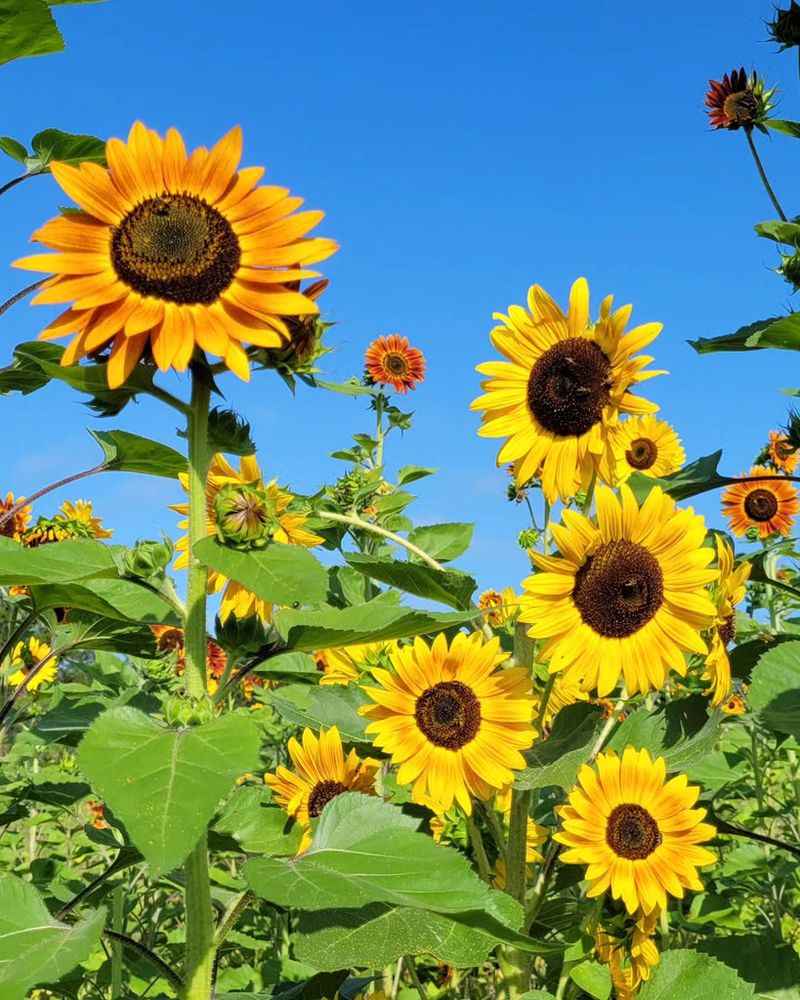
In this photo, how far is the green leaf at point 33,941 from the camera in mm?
1147

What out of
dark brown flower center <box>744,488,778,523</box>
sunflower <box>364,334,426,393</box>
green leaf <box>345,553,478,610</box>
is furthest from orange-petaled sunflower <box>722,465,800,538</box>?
green leaf <box>345,553,478,610</box>

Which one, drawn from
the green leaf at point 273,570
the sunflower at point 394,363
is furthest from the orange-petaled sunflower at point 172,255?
the sunflower at point 394,363

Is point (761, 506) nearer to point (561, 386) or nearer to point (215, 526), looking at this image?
point (561, 386)

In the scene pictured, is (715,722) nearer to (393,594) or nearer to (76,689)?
(393,594)

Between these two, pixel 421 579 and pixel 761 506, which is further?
pixel 761 506

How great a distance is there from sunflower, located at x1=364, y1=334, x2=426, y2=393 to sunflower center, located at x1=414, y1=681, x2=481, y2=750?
3.54 m

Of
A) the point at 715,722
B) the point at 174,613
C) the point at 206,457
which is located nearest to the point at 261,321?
the point at 206,457

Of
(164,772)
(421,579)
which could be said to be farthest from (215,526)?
(164,772)

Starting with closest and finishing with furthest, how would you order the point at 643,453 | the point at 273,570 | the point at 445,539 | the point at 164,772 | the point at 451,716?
the point at 164,772
the point at 273,570
the point at 451,716
the point at 445,539
the point at 643,453

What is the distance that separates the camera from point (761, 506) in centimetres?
539

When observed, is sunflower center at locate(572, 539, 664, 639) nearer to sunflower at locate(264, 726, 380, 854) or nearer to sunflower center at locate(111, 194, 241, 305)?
sunflower at locate(264, 726, 380, 854)

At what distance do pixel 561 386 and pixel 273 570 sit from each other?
1.10 m

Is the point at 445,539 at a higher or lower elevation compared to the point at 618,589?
higher

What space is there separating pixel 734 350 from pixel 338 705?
1178mm
